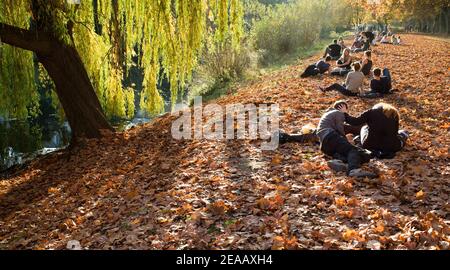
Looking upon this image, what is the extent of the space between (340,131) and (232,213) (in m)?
2.43

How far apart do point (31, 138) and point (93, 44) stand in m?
8.86

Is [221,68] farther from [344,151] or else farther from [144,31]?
[344,151]

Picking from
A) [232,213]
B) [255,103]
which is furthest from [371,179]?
[255,103]

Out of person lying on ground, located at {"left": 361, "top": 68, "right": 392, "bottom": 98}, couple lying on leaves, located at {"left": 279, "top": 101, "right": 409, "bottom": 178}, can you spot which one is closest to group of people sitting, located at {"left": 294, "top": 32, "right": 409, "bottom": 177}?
couple lying on leaves, located at {"left": 279, "top": 101, "right": 409, "bottom": 178}

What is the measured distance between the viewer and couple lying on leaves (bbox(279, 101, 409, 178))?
18.9ft

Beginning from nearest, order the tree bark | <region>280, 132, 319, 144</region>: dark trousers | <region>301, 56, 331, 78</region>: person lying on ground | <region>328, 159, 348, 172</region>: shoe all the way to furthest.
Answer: <region>328, 159, 348, 172</region>: shoe < <region>280, 132, 319, 144</region>: dark trousers < the tree bark < <region>301, 56, 331, 78</region>: person lying on ground

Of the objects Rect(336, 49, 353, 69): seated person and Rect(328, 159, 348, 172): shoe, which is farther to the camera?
Rect(336, 49, 353, 69): seated person

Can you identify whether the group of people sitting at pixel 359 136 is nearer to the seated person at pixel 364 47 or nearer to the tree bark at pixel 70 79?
the tree bark at pixel 70 79

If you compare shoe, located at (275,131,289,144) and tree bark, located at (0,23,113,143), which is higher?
tree bark, located at (0,23,113,143)

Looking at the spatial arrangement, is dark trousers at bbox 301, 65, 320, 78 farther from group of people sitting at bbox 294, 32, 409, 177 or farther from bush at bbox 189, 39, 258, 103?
group of people sitting at bbox 294, 32, 409, 177

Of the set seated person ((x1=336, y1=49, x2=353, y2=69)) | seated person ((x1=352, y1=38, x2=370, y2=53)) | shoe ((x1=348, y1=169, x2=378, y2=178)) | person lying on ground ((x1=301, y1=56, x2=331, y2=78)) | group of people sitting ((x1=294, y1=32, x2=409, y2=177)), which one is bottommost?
shoe ((x1=348, y1=169, x2=378, y2=178))

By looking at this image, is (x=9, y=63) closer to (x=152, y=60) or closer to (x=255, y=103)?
(x=152, y=60)

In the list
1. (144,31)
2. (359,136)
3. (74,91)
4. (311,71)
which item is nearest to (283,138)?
(359,136)

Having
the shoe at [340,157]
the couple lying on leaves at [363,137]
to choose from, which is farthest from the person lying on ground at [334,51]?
the shoe at [340,157]
